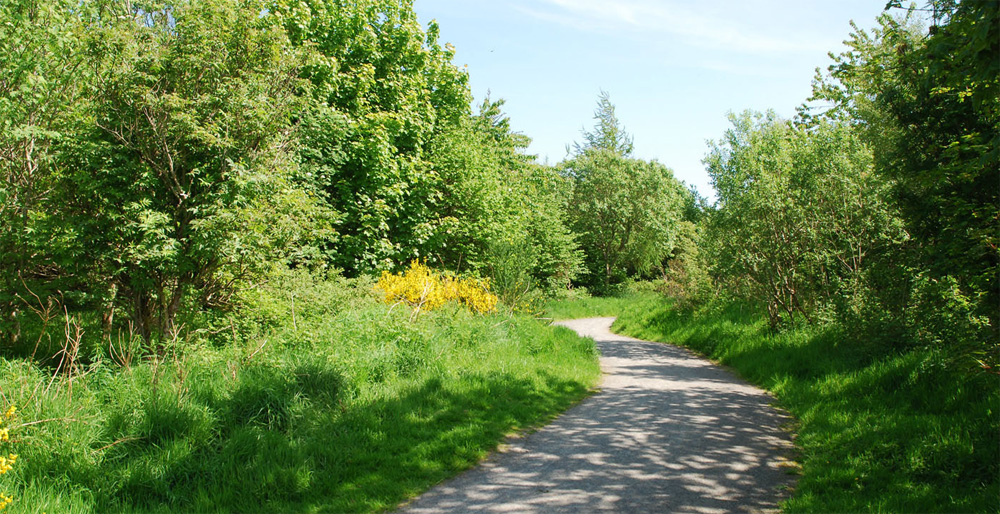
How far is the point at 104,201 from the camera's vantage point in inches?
291

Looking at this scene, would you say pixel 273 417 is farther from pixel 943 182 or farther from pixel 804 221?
pixel 804 221

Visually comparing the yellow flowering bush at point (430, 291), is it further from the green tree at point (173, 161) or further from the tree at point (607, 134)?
the tree at point (607, 134)

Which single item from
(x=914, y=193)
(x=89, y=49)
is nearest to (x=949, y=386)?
(x=914, y=193)

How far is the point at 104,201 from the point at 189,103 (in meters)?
1.65

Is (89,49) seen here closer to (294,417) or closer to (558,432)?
(294,417)

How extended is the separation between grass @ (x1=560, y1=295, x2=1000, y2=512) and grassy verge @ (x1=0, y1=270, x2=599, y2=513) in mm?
3336

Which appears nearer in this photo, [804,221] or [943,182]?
[943,182]

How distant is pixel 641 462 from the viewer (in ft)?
19.3

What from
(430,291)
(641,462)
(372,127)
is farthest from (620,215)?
(641,462)

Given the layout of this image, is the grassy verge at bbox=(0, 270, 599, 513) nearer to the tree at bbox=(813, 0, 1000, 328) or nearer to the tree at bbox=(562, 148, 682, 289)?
the tree at bbox=(813, 0, 1000, 328)

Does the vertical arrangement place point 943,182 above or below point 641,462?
above

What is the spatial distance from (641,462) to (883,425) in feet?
9.30

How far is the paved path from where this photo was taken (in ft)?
16.0

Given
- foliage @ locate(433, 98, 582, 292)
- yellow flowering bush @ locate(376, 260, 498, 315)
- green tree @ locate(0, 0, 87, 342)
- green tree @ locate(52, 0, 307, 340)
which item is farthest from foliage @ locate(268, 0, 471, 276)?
green tree @ locate(0, 0, 87, 342)
